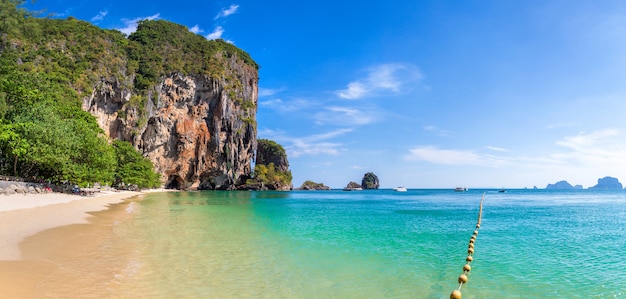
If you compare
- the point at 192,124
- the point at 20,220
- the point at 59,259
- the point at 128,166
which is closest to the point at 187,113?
the point at 192,124

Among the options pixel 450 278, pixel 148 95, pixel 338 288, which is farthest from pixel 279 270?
pixel 148 95

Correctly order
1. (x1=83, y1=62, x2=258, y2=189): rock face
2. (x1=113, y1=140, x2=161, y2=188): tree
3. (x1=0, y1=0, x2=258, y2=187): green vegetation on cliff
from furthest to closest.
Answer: (x1=83, y1=62, x2=258, y2=189): rock face, (x1=113, y1=140, x2=161, y2=188): tree, (x1=0, y1=0, x2=258, y2=187): green vegetation on cliff

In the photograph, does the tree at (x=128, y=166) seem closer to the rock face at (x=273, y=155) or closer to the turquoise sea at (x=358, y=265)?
the turquoise sea at (x=358, y=265)

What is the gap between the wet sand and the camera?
6.82 m

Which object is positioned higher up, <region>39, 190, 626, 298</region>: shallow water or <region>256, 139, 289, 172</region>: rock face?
<region>256, 139, 289, 172</region>: rock face

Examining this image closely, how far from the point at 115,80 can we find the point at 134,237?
219ft

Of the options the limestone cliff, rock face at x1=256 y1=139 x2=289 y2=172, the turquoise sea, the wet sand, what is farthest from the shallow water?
rock face at x1=256 y1=139 x2=289 y2=172

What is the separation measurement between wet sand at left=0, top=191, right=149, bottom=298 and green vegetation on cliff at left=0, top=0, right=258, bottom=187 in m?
16.7

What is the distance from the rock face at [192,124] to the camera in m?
72.4

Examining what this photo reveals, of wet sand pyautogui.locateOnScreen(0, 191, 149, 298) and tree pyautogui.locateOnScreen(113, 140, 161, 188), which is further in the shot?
tree pyautogui.locateOnScreen(113, 140, 161, 188)

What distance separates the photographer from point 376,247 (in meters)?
14.1

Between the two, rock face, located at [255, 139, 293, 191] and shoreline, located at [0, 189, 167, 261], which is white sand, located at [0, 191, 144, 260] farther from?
rock face, located at [255, 139, 293, 191]


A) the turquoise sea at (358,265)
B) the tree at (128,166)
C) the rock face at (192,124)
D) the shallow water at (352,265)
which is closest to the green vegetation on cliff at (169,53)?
the rock face at (192,124)

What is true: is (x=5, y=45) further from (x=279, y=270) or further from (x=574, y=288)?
(x=574, y=288)
